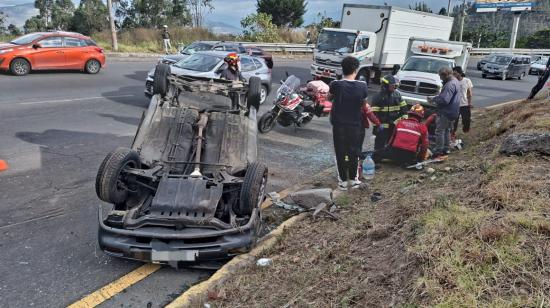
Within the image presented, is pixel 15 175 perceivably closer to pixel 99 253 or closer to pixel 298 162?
pixel 99 253

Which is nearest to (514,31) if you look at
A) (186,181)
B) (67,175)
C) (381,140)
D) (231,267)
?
(381,140)

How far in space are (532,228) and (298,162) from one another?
517 centimetres

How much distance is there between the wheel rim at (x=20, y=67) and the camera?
15.3 m

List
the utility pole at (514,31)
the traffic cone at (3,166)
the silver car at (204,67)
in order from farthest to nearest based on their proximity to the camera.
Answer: the utility pole at (514,31), the silver car at (204,67), the traffic cone at (3,166)

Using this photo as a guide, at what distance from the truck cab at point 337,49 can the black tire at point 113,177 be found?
46.5ft

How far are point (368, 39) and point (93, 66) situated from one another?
11.3 meters

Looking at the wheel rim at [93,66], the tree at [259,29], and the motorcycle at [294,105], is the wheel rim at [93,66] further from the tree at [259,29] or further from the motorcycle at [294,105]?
the tree at [259,29]

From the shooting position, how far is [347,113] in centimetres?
626

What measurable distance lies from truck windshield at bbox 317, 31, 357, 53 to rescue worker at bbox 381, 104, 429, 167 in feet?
36.4

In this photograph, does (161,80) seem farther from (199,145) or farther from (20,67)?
(20,67)

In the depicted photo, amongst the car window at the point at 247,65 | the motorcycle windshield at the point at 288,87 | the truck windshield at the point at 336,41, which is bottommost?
the motorcycle windshield at the point at 288,87

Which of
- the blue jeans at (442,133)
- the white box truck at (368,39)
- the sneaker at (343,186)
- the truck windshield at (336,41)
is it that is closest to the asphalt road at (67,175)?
the sneaker at (343,186)

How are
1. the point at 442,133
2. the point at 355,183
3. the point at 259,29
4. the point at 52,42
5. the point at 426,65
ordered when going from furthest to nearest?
1. the point at 259,29
2. the point at 52,42
3. the point at 426,65
4. the point at 442,133
5. the point at 355,183

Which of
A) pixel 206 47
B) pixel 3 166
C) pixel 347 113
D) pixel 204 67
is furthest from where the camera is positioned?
pixel 206 47
